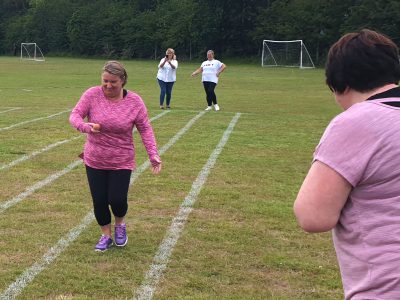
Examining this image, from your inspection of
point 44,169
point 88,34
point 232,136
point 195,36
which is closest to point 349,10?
point 195,36

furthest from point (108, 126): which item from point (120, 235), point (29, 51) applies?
point (29, 51)

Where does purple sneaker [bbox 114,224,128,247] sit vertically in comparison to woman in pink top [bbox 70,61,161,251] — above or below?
below

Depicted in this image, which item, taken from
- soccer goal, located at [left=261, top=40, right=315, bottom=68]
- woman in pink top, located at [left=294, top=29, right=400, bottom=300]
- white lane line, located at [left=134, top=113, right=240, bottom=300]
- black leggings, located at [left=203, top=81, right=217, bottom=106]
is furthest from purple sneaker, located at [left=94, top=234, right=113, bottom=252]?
soccer goal, located at [left=261, top=40, right=315, bottom=68]

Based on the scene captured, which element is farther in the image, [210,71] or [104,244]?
[210,71]

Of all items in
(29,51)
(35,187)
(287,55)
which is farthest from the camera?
(29,51)

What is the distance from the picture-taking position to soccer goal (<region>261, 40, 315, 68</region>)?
52.0 m

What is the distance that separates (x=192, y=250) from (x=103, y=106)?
152cm

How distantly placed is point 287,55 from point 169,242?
4937cm

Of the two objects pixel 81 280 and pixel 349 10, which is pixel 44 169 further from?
pixel 349 10

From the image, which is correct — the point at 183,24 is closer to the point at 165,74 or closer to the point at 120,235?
the point at 165,74

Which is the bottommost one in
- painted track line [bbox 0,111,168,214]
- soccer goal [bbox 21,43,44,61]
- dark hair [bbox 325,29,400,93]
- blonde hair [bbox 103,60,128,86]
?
soccer goal [bbox 21,43,44,61]

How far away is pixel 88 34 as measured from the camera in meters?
83.8

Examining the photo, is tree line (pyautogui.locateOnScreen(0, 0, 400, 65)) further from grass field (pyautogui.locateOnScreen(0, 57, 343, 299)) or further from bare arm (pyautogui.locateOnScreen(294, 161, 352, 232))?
bare arm (pyautogui.locateOnScreen(294, 161, 352, 232))

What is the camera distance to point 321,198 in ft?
5.91
